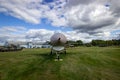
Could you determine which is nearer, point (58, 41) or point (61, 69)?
point (61, 69)

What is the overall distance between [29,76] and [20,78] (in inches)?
33.6

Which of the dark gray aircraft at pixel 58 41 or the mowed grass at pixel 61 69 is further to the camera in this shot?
the dark gray aircraft at pixel 58 41

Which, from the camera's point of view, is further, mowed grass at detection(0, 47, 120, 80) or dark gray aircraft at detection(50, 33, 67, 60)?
dark gray aircraft at detection(50, 33, 67, 60)

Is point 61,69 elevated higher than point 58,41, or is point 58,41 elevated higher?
point 58,41

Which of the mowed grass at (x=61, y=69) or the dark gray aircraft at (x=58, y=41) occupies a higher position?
the dark gray aircraft at (x=58, y=41)

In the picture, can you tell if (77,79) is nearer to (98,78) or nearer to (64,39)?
(98,78)

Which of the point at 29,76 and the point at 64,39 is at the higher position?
the point at 64,39

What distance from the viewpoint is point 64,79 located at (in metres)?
12.0

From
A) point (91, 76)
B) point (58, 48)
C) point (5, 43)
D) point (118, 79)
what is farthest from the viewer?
point (5, 43)

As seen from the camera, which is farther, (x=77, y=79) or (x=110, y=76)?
(x=110, y=76)

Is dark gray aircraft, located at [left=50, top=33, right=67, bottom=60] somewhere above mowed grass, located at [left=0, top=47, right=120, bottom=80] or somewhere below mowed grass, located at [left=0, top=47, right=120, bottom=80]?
above

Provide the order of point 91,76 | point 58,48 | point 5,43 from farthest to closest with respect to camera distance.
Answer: point 5,43
point 58,48
point 91,76

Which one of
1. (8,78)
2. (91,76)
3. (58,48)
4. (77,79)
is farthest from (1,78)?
(58,48)

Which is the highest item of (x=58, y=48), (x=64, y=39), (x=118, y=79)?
(x=64, y=39)
